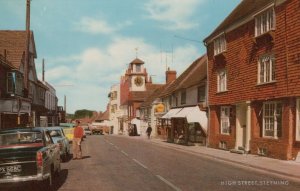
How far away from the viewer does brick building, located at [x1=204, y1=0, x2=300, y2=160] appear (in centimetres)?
2002

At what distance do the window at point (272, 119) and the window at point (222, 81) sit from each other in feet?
19.9

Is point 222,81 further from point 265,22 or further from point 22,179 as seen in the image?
point 22,179

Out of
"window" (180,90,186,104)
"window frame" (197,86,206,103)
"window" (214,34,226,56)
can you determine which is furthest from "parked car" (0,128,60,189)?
"window" (180,90,186,104)

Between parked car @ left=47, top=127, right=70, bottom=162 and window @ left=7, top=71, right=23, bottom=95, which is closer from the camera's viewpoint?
parked car @ left=47, top=127, right=70, bottom=162

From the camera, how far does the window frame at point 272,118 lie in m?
21.6

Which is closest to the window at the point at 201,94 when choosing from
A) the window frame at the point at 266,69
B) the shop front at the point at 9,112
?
the window frame at the point at 266,69

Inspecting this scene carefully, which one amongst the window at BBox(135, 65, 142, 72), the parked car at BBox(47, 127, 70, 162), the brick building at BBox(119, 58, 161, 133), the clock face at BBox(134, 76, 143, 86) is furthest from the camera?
the window at BBox(135, 65, 142, 72)

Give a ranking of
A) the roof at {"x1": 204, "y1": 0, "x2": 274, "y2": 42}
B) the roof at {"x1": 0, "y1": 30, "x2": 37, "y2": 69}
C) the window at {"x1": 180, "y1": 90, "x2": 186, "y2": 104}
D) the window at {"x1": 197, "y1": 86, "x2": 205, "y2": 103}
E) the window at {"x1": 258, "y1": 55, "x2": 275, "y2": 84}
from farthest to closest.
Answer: the window at {"x1": 180, "y1": 90, "x2": 186, "y2": 104}
the roof at {"x1": 0, "y1": 30, "x2": 37, "y2": 69}
the window at {"x1": 197, "y1": 86, "x2": 205, "y2": 103}
the roof at {"x1": 204, "y1": 0, "x2": 274, "y2": 42}
the window at {"x1": 258, "y1": 55, "x2": 275, "y2": 84}

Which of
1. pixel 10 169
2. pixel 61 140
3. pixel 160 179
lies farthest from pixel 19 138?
pixel 61 140

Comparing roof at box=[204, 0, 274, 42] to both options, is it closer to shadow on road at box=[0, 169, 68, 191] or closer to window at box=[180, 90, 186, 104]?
window at box=[180, 90, 186, 104]

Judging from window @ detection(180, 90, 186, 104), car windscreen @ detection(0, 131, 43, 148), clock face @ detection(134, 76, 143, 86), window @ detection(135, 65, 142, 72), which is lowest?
car windscreen @ detection(0, 131, 43, 148)

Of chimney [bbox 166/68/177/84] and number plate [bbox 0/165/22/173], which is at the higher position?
chimney [bbox 166/68/177/84]

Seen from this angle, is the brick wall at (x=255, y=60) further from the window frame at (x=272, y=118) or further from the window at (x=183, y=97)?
the window at (x=183, y=97)

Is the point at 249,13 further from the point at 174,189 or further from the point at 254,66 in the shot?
the point at 174,189
